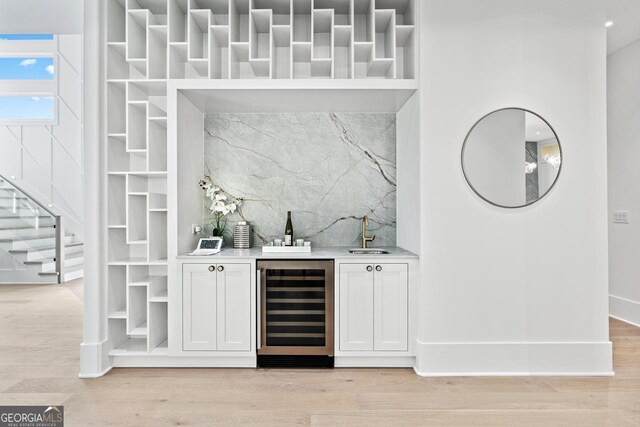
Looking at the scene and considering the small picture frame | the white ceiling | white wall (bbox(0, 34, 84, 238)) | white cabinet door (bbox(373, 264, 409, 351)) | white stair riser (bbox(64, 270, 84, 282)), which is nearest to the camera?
white cabinet door (bbox(373, 264, 409, 351))

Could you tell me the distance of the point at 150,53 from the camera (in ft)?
9.16

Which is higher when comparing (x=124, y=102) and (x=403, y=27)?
(x=403, y=27)

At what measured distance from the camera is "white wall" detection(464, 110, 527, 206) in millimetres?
2686

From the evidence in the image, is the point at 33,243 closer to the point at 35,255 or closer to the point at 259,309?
the point at 35,255

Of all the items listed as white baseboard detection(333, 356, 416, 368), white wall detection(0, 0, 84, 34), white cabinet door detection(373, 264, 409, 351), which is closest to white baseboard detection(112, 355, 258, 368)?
white baseboard detection(333, 356, 416, 368)

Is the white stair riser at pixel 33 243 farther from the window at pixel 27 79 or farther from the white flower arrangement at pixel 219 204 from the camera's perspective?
the white flower arrangement at pixel 219 204

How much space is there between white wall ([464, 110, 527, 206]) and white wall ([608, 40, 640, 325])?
2.09 metres

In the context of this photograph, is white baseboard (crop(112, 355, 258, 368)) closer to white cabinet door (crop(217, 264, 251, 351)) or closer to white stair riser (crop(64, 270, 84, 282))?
white cabinet door (crop(217, 264, 251, 351))

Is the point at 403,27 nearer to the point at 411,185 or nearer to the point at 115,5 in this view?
the point at 411,185

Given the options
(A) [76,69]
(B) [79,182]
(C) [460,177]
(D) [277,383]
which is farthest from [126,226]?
(A) [76,69]

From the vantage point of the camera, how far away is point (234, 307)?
109 inches

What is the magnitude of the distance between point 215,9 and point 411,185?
2113 millimetres

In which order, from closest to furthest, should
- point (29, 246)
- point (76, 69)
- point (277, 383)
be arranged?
point (277, 383), point (29, 246), point (76, 69)

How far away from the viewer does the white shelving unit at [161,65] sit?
277cm
